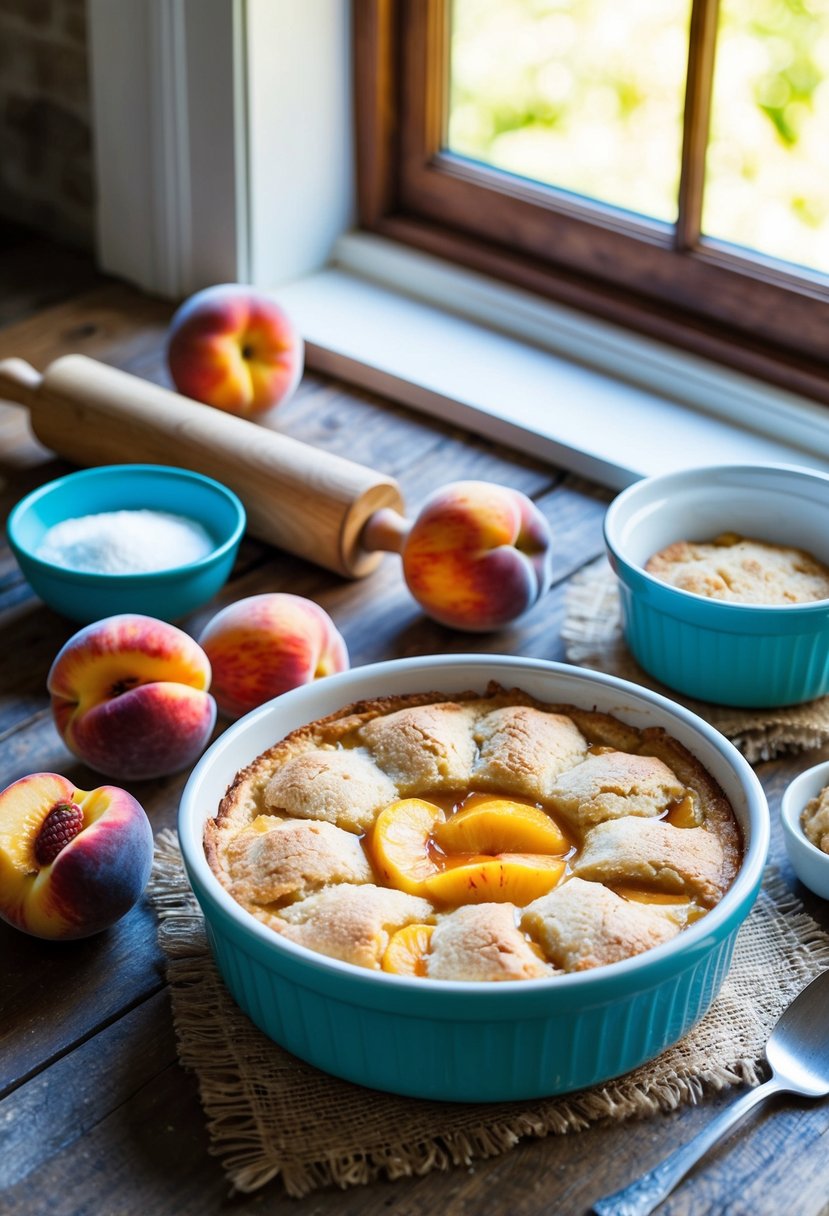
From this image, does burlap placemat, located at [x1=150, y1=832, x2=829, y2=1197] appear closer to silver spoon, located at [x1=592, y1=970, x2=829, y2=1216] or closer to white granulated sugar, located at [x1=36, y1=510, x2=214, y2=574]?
silver spoon, located at [x1=592, y1=970, x2=829, y2=1216]

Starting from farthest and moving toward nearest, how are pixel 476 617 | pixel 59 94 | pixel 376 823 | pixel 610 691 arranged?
pixel 59 94 < pixel 476 617 < pixel 610 691 < pixel 376 823

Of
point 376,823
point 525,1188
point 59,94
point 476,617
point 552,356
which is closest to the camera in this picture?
point 525,1188

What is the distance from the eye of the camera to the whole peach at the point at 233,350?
1.63 meters

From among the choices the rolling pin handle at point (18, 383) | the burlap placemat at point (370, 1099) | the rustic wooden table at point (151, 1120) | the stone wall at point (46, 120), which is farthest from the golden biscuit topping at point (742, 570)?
the stone wall at point (46, 120)

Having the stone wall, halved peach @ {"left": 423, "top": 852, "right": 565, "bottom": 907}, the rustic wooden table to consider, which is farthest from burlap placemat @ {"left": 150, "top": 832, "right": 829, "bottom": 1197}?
the stone wall

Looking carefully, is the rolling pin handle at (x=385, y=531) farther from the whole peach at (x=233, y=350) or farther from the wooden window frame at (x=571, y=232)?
the wooden window frame at (x=571, y=232)

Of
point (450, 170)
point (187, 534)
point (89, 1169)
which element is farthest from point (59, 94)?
point (89, 1169)

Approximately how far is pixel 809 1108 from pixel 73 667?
2.07 feet

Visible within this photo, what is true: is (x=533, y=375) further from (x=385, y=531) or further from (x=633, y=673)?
(x=633, y=673)

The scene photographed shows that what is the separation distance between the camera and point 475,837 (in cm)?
99

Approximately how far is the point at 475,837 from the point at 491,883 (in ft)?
0.18

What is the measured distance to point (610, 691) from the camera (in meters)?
1.10

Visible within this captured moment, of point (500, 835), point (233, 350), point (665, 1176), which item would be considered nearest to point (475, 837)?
point (500, 835)

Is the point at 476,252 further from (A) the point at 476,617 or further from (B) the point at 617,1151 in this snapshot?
(B) the point at 617,1151
